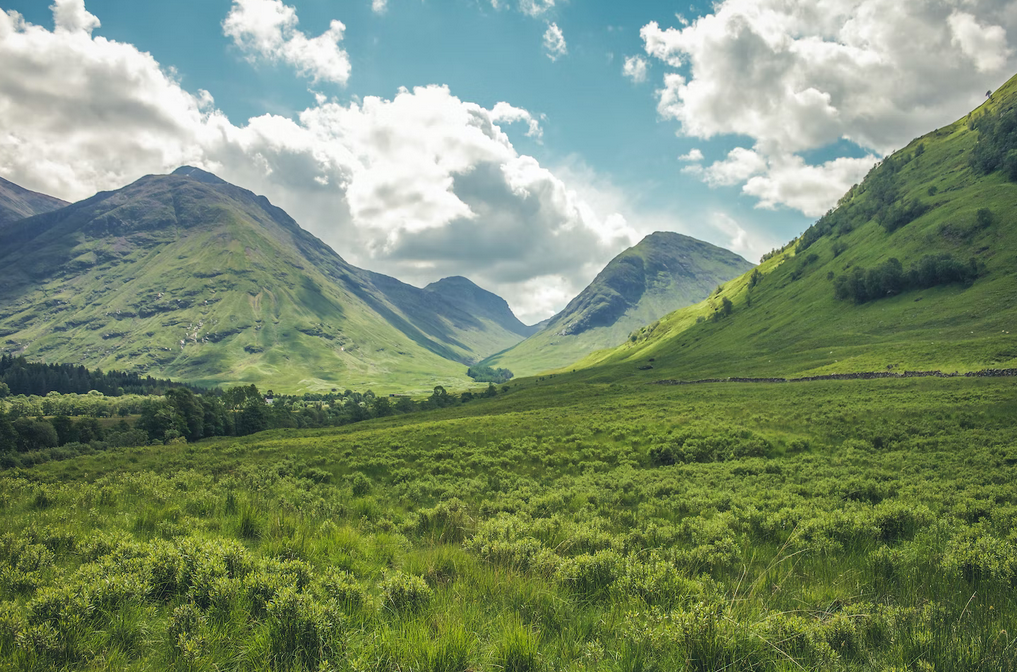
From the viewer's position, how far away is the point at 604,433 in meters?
38.5

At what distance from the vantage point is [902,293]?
125938 mm

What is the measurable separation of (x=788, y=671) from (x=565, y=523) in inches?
325

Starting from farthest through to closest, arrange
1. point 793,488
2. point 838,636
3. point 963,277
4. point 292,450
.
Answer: point 963,277, point 292,450, point 793,488, point 838,636

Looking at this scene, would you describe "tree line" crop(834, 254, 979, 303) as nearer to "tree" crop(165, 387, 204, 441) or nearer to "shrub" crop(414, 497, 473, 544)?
"shrub" crop(414, 497, 473, 544)

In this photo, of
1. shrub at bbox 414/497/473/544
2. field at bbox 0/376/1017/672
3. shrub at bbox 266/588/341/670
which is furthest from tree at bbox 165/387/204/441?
shrub at bbox 266/588/341/670

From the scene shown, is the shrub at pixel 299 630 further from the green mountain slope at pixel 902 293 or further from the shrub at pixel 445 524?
the green mountain slope at pixel 902 293

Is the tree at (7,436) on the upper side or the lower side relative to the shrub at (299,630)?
lower

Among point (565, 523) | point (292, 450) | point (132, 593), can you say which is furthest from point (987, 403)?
point (292, 450)

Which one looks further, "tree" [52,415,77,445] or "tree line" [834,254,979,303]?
"tree line" [834,254,979,303]

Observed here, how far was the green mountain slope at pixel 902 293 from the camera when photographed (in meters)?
83.7

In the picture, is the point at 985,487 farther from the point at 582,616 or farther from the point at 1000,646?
the point at 582,616

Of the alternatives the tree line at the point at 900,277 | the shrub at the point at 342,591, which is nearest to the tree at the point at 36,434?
the shrub at the point at 342,591

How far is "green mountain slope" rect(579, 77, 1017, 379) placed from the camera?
83.7 metres

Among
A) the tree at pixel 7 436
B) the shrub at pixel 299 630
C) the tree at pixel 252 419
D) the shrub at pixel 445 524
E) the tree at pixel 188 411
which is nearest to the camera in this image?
the shrub at pixel 299 630
